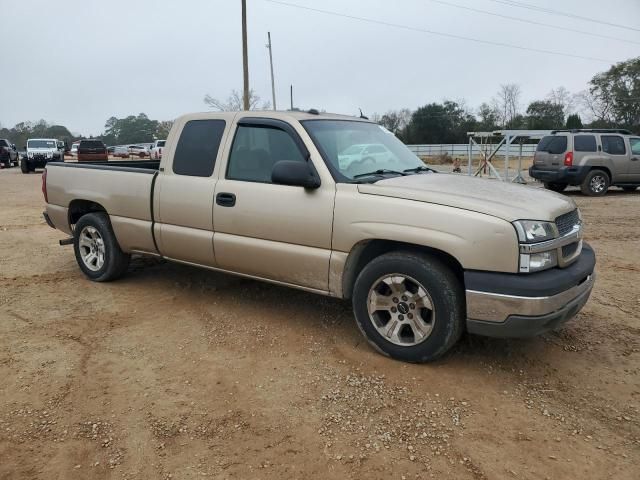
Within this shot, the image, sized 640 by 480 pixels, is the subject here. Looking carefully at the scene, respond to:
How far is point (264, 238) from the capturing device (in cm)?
414

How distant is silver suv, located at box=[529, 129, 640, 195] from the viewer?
1414cm

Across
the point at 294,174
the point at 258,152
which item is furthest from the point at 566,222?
the point at 258,152

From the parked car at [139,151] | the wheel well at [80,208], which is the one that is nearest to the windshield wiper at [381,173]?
the wheel well at [80,208]

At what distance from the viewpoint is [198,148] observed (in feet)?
15.4

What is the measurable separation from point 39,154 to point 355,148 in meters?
28.0

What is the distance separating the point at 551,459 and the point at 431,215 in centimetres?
157

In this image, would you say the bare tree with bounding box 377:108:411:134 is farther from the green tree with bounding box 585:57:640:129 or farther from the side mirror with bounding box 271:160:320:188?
the side mirror with bounding box 271:160:320:188

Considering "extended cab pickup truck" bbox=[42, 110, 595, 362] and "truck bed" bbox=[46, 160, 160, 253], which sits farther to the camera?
"truck bed" bbox=[46, 160, 160, 253]

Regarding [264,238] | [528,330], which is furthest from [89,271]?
[528,330]

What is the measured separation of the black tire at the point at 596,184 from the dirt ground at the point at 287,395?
1042 centimetres

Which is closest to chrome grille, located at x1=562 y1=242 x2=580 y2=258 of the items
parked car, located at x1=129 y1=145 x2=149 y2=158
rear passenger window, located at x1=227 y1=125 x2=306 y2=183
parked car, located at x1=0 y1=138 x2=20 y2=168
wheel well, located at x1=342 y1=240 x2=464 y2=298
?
wheel well, located at x1=342 y1=240 x2=464 y2=298

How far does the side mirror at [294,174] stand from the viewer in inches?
149

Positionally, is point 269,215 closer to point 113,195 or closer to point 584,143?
point 113,195

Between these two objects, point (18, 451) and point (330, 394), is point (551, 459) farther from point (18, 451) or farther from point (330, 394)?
point (18, 451)
